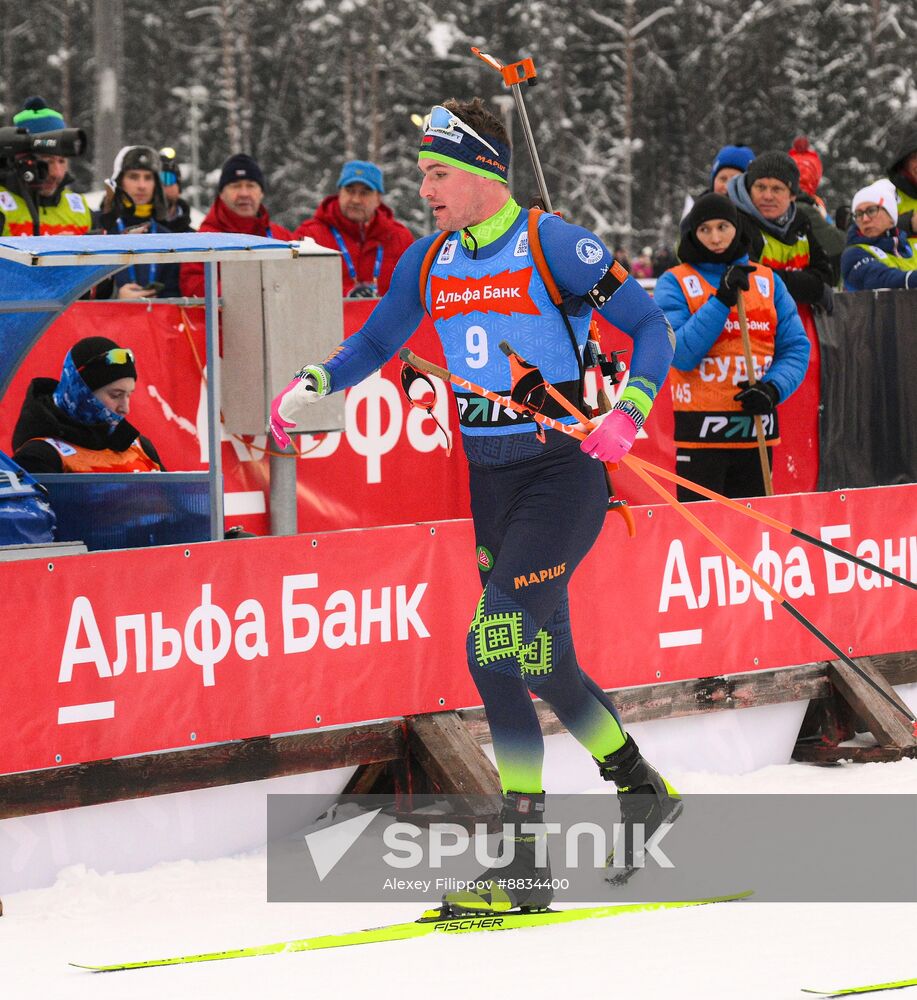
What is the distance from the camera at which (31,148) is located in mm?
8742

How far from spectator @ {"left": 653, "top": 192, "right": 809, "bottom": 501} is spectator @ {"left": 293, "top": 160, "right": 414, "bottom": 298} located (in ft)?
6.06

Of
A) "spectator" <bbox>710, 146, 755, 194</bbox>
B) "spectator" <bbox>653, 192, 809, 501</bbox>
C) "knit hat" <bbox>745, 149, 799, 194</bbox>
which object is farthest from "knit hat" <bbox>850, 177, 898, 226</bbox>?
"spectator" <bbox>653, 192, 809, 501</bbox>

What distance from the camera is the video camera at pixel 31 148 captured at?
333 inches

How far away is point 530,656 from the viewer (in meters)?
5.01

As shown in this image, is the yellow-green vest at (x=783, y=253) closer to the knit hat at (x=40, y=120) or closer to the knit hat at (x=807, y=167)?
the knit hat at (x=807, y=167)

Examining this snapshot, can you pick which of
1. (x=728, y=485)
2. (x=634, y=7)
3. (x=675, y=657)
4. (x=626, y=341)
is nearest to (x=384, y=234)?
(x=626, y=341)

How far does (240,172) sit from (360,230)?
2.42 feet

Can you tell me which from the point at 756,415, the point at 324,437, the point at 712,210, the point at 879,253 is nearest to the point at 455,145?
the point at 324,437

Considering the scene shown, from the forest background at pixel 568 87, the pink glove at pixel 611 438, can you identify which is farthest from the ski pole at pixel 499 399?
the forest background at pixel 568 87

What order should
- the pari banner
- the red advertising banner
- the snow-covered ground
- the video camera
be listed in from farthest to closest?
the video camera < the pari banner < the red advertising banner < the snow-covered ground

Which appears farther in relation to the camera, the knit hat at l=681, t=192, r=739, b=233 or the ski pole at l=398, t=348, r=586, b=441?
the knit hat at l=681, t=192, r=739, b=233

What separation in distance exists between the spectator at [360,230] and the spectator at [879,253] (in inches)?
106

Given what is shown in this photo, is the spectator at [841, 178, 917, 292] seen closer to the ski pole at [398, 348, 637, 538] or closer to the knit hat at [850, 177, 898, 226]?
the knit hat at [850, 177, 898, 226]

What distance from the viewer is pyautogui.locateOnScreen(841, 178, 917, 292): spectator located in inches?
378
